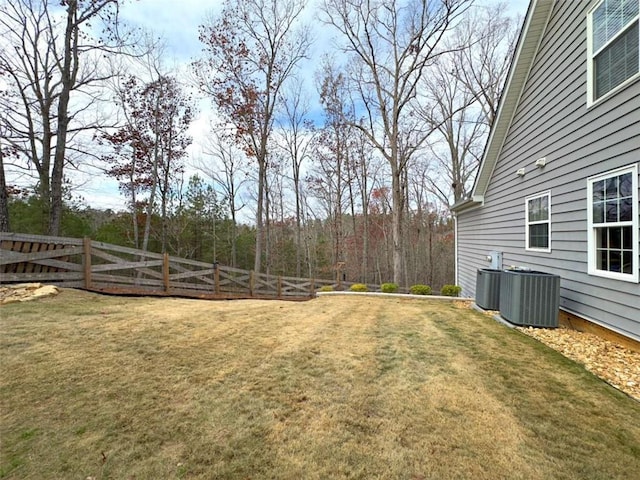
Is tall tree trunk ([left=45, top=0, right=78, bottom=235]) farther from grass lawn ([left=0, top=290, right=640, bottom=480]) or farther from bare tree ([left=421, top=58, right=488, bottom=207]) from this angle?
bare tree ([left=421, top=58, right=488, bottom=207])

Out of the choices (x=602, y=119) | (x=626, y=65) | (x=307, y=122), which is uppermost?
(x=307, y=122)

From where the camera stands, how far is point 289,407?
7.47 ft

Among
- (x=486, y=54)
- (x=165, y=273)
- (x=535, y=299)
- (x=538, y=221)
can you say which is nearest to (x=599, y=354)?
(x=535, y=299)

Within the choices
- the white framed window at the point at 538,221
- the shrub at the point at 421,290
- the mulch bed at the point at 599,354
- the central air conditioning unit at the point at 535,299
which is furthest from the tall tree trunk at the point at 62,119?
the white framed window at the point at 538,221

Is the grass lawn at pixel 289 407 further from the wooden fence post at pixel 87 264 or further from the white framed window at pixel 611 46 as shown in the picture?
the white framed window at pixel 611 46

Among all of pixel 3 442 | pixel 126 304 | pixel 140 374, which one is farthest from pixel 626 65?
pixel 126 304

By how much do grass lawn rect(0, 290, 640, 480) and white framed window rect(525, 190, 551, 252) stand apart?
2.69m

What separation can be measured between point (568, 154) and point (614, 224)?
1.58m

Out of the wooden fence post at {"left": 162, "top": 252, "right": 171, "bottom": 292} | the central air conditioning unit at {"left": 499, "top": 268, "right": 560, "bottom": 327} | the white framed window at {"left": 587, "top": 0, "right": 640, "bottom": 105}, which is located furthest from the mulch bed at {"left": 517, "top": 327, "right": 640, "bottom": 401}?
the wooden fence post at {"left": 162, "top": 252, "right": 171, "bottom": 292}

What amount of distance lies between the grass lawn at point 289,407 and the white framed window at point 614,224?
1474mm

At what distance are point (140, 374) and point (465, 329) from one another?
4406 millimetres

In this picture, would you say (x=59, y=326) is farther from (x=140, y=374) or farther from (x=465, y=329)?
(x=465, y=329)

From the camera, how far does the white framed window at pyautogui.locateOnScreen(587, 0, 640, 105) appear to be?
3715 mm

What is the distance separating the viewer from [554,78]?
5.36 m
